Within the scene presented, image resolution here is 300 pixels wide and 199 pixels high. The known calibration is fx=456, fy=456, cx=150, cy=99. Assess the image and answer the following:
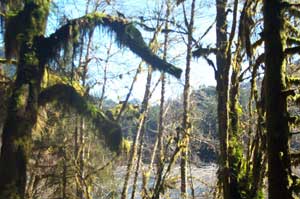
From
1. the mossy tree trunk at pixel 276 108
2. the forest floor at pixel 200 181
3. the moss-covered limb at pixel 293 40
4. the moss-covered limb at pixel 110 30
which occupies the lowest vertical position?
the forest floor at pixel 200 181

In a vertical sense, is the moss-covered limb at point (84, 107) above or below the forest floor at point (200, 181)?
above

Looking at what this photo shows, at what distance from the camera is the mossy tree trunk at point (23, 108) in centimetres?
1020

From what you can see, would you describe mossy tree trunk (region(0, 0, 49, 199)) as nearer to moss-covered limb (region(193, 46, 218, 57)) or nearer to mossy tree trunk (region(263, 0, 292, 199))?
moss-covered limb (region(193, 46, 218, 57))

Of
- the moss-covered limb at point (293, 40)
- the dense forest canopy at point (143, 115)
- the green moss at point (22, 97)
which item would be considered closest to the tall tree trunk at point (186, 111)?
the dense forest canopy at point (143, 115)

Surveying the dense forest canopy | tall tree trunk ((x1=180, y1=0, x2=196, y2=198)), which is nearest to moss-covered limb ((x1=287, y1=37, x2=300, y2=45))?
the dense forest canopy

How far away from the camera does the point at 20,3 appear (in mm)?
12547

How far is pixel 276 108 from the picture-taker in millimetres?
5309

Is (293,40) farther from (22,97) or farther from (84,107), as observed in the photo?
(22,97)

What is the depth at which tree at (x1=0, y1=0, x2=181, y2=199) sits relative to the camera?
1055 cm

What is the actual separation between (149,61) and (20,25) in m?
3.51

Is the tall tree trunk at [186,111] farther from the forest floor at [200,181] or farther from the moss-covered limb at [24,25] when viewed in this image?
the moss-covered limb at [24,25]

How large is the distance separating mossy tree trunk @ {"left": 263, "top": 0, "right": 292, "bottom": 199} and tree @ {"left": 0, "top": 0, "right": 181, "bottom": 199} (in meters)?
6.68

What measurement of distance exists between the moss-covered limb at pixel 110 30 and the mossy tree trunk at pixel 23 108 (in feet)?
1.39

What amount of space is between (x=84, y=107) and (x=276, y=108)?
7590 mm
